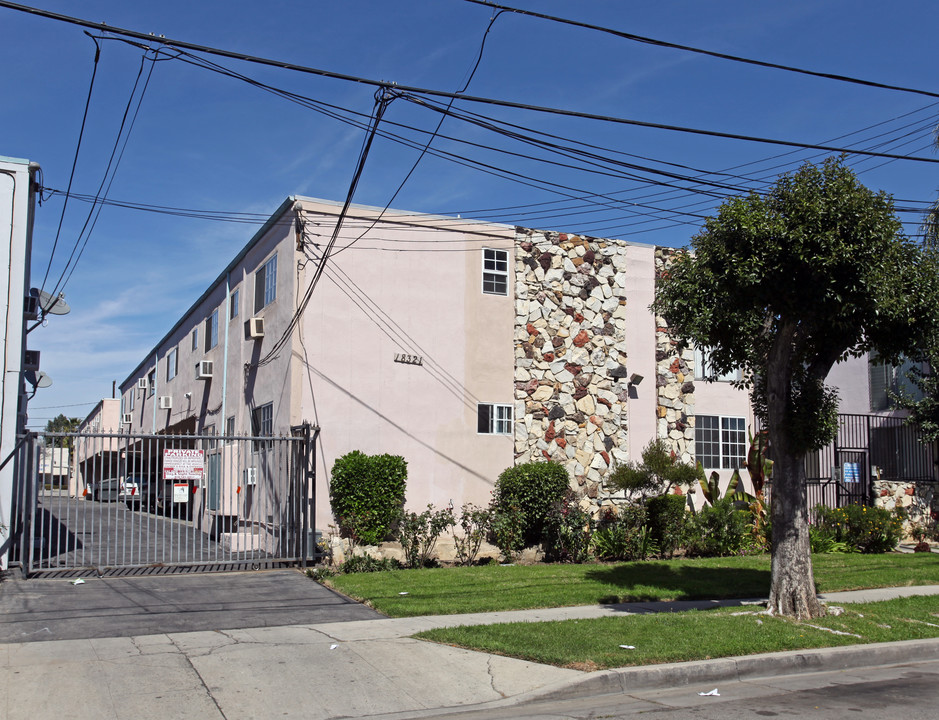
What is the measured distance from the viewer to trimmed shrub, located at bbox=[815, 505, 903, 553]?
19.2 meters

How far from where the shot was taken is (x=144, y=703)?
24.0 feet

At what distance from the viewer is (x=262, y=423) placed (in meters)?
18.7

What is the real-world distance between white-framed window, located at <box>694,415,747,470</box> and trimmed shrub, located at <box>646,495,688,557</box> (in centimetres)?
220

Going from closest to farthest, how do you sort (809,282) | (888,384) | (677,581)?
(809,282) < (677,581) < (888,384)

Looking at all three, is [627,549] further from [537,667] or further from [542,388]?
[537,667]

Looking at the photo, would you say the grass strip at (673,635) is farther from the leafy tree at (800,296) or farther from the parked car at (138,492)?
the parked car at (138,492)

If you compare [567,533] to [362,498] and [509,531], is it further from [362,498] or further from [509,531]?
[362,498]

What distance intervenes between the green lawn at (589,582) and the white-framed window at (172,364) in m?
18.4

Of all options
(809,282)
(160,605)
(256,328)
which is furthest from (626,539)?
(160,605)

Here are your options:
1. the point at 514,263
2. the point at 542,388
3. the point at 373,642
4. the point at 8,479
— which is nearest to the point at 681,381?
the point at 542,388

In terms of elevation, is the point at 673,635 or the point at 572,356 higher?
the point at 572,356

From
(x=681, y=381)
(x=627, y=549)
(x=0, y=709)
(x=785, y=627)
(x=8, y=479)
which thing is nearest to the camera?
(x=0, y=709)

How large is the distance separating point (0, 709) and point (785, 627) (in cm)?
840

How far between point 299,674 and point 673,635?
4230 millimetres
